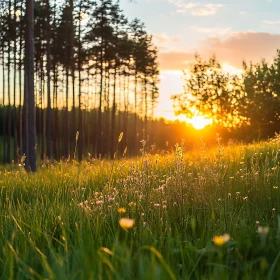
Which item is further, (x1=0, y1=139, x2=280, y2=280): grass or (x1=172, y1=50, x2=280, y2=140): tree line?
(x1=172, y1=50, x2=280, y2=140): tree line

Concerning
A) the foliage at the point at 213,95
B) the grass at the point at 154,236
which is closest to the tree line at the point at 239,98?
the foliage at the point at 213,95

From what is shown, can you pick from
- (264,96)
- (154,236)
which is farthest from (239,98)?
(154,236)

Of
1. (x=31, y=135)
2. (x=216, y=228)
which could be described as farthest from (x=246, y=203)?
(x=31, y=135)

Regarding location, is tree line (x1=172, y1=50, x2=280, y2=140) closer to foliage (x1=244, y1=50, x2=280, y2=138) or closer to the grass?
foliage (x1=244, y1=50, x2=280, y2=138)

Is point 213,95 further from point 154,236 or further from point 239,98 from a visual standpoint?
point 154,236

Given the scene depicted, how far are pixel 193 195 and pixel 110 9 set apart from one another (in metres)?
28.1

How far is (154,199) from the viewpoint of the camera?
3.78 m

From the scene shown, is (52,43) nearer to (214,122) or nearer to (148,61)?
(148,61)

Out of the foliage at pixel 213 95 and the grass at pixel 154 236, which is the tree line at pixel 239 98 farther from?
the grass at pixel 154 236

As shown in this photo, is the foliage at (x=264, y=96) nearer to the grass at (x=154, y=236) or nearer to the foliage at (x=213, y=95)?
the foliage at (x=213, y=95)

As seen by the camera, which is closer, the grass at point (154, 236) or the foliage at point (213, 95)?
the grass at point (154, 236)

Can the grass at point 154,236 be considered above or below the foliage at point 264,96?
below

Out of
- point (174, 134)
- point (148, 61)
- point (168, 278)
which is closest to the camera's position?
point (168, 278)

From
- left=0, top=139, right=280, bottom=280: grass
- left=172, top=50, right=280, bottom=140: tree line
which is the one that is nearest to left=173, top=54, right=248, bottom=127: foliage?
left=172, top=50, right=280, bottom=140: tree line
